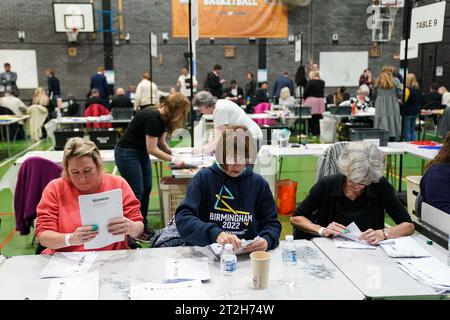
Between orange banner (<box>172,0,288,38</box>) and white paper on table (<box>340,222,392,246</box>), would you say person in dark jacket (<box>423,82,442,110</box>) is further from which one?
white paper on table (<box>340,222,392,246</box>)

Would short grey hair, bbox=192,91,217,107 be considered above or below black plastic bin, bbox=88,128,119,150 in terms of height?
above

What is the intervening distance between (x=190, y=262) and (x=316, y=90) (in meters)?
9.26

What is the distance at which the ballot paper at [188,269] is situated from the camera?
193 cm

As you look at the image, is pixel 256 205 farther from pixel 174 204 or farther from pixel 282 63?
pixel 282 63

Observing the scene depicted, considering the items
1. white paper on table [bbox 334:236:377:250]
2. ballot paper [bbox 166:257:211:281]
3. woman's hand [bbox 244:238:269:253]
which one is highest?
woman's hand [bbox 244:238:269:253]

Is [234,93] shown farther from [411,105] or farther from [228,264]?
[228,264]

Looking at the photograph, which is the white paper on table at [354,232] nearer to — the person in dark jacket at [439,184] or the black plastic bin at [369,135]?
the person in dark jacket at [439,184]

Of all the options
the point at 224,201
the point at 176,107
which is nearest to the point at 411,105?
the point at 176,107

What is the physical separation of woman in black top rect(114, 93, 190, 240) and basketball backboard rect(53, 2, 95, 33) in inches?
406

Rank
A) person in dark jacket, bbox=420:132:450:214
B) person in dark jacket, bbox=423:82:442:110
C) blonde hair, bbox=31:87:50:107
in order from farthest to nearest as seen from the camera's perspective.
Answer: person in dark jacket, bbox=423:82:442:110 → blonde hair, bbox=31:87:50:107 → person in dark jacket, bbox=420:132:450:214

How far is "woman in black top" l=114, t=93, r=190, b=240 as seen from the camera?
3752 millimetres

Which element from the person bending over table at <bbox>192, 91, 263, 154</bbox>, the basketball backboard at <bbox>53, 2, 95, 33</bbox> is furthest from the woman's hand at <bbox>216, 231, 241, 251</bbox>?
the basketball backboard at <bbox>53, 2, 95, 33</bbox>

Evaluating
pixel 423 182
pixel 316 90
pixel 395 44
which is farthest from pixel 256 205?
pixel 395 44

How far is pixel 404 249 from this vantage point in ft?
7.39
